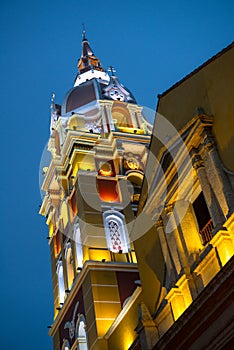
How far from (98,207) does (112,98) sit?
Answer: 8.68m

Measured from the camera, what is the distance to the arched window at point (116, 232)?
1049 inches

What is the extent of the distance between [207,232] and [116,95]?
19.0 meters

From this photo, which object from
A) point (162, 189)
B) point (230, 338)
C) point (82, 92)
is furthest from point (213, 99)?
point (82, 92)

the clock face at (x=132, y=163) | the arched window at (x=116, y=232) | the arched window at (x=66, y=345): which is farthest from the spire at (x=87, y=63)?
the arched window at (x=66, y=345)

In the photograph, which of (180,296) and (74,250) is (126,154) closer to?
(74,250)

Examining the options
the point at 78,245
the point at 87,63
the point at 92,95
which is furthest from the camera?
the point at 87,63

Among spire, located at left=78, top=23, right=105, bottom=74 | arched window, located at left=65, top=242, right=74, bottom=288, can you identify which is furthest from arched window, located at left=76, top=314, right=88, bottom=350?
spire, located at left=78, top=23, right=105, bottom=74

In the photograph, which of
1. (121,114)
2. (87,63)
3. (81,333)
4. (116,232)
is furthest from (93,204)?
(87,63)

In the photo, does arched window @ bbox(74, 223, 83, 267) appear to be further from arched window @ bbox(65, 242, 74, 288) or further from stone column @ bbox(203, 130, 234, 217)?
stone column @ bbox(203, 130, 234, 217)

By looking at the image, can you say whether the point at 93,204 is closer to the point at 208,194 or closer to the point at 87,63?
the point at 208,194

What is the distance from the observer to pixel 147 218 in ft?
65.3

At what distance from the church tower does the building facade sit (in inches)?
2.2

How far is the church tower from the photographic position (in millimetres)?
24609

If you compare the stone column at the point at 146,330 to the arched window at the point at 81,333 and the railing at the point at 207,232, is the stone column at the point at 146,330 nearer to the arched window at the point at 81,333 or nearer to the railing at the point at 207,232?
the railing at the point at 207,232
